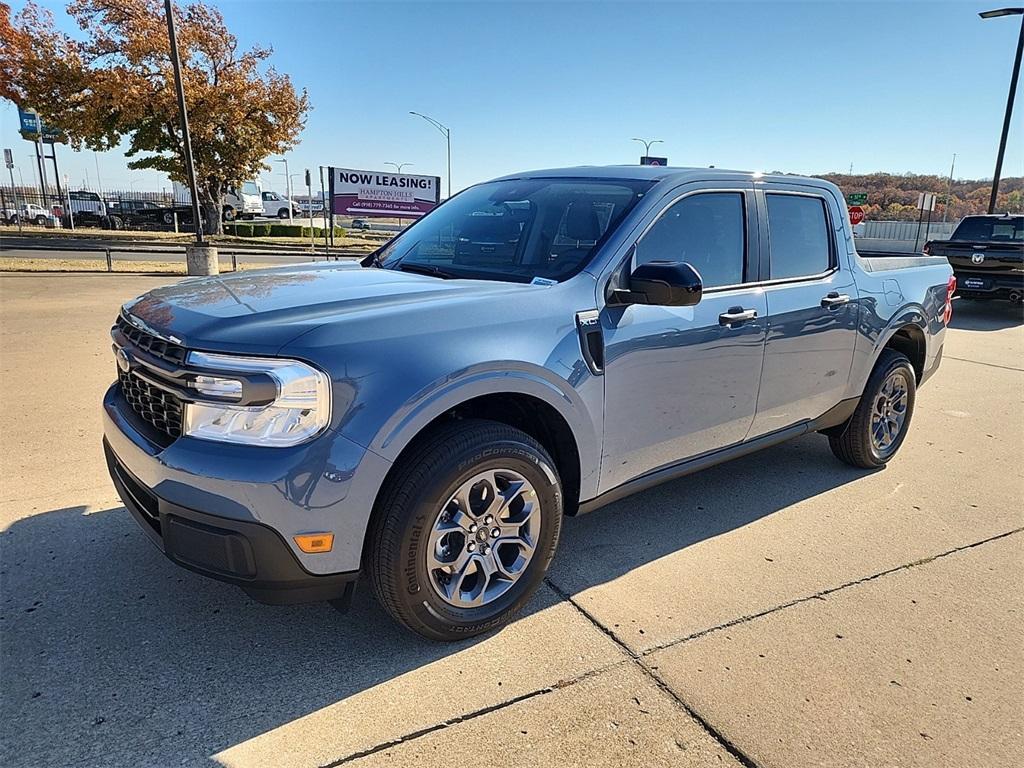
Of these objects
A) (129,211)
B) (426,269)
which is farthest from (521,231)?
(129,211)

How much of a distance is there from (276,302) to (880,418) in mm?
4015

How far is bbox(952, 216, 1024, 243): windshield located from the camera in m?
13.3

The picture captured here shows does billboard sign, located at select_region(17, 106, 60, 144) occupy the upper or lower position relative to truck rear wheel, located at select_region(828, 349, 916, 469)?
upper

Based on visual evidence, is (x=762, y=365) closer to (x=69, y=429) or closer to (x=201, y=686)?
(x=201, y=686)

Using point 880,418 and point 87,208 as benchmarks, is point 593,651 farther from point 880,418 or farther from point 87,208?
point 87,208

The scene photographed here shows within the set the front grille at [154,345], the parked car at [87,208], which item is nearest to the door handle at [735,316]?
the front grille at [154,345]

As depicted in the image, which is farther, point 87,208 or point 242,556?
point 87,208

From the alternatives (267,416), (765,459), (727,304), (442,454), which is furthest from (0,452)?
(765,459)

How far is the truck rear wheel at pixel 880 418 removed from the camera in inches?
181

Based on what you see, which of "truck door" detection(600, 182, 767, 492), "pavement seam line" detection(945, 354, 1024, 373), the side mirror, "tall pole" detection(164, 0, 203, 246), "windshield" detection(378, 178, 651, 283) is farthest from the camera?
"tall pole" detection(164, 0, 203, 246)

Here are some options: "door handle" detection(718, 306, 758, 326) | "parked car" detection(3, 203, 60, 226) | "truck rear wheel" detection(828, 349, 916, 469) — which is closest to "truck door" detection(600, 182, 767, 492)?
"door handle" detection(718, 306, 758, 326)

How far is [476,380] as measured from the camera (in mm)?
2549

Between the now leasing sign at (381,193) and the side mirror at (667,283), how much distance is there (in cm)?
2241

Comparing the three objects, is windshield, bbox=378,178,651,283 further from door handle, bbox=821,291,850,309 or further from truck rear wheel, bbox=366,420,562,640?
door handle, bbox=821,291,850,309
